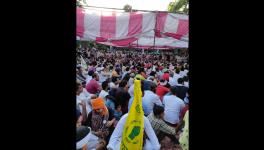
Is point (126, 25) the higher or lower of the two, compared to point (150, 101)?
higher

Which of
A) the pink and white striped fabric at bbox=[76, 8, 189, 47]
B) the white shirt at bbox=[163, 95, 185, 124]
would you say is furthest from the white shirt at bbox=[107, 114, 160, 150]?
the white shirt at bbox=[163, 95, 185, 124]

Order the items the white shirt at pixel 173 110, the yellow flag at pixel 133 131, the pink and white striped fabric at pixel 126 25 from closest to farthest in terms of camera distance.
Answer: the yellow flag at pixel 133 131 → the pink and white striped fabric at pixel 126 25 → the white shirt at pixel 173 110

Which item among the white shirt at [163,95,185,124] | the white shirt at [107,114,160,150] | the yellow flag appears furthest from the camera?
the white shirt at [163,95,185,124]

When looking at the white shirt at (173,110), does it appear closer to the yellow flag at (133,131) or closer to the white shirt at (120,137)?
the white shirt at (120,137)

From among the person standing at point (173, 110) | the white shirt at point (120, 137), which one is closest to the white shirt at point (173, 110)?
the person standing at point (173, 110)

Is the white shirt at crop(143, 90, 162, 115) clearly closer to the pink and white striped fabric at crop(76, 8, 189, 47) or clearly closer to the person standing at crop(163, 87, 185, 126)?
the person standing at crop(163, 87, 185, 126)

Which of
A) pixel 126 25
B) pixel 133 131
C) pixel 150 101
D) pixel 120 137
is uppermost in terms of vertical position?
pixel 126 25

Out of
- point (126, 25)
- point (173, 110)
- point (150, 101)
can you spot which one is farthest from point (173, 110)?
point (126, 25)

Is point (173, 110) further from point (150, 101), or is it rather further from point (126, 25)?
point (126, 25)

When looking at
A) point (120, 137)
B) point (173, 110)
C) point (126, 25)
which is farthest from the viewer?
point (173, 110)
